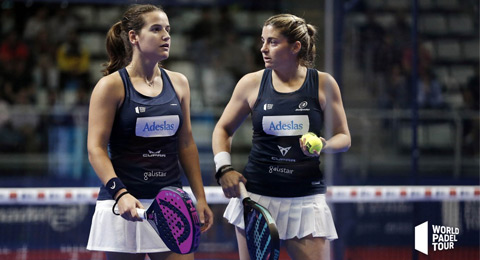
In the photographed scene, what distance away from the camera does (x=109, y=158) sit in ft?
10.7

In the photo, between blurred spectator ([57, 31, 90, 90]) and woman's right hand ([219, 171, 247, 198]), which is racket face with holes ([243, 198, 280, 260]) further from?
blurred spectator ([57, 31, 90, 90])

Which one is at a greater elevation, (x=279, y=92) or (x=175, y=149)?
(x=279, y=92)

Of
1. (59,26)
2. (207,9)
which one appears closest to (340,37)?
(207,9)

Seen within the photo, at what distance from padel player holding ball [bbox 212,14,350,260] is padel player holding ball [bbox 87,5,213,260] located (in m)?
0.40

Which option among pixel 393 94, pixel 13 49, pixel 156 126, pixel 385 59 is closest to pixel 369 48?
pixel 385 59

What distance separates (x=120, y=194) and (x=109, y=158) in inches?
8.7

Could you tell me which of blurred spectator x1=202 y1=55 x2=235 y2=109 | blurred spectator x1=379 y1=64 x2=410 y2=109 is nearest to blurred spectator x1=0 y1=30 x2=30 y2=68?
blurred spectator x1=202 y1=55 x2=235 y2=109

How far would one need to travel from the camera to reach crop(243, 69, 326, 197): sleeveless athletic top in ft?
11.4

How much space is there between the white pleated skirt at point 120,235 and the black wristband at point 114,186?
14cm

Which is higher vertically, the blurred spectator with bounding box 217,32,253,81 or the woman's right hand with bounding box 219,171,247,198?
the blurred spectator with bounding box 217,32,253,81

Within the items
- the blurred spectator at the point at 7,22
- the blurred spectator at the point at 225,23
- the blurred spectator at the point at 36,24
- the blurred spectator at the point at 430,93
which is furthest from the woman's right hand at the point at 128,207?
the blurred spectator at the point at 7,22

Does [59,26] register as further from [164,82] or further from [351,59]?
[164,82]

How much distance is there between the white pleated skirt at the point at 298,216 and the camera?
351 cm

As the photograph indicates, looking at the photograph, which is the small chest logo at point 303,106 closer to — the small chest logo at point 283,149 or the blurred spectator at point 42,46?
the small chest logo at point 283,149
